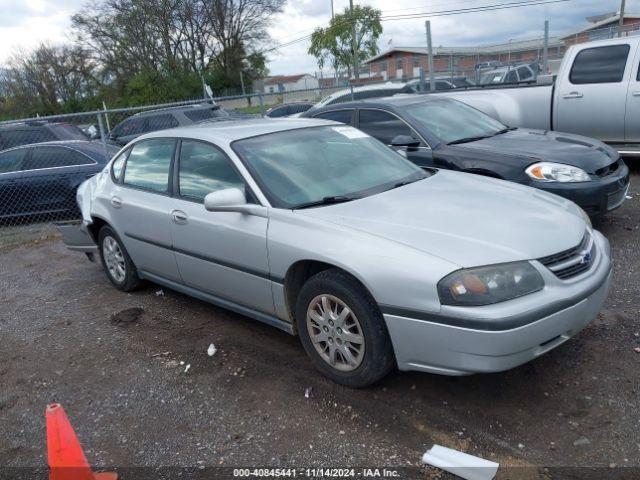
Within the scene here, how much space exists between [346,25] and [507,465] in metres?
50.3

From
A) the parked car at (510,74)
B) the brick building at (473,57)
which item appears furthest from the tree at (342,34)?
the parked car at (510,74)

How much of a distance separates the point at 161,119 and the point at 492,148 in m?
8.88

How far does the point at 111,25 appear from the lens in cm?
4341

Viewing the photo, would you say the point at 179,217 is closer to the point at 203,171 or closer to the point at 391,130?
the point at 203,171

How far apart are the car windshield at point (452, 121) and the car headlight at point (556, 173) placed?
3.30 ft

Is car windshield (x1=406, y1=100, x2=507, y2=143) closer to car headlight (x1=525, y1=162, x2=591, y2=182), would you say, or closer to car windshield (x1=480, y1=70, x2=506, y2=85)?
car headlight (x1=525, y1=162, x2=591, y2=182)

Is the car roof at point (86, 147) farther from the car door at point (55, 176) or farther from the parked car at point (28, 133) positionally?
the parked car at point (28, 133)

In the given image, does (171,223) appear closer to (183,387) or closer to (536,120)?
(183,387)

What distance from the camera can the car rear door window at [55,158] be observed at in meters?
9.03

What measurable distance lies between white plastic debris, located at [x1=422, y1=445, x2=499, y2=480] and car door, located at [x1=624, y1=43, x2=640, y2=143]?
6828mm

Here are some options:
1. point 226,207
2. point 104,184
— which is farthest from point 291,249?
point 104,184

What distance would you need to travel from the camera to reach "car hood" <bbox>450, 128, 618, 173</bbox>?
5570mm

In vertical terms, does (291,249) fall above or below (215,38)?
below

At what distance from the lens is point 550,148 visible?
5.81 meters
